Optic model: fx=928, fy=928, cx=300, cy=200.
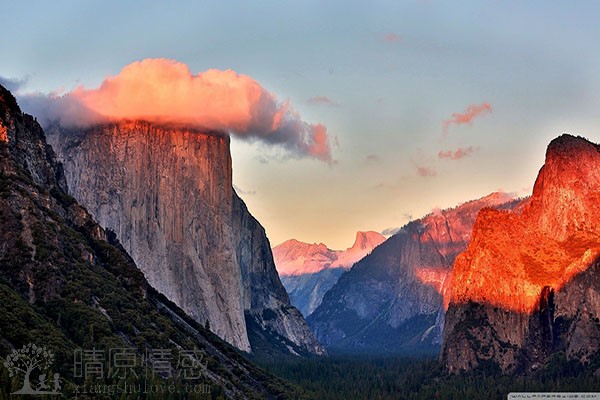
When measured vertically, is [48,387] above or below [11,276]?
below

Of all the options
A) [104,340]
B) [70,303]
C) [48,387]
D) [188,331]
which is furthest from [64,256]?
[48,387]

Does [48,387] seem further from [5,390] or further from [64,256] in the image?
[64,256]

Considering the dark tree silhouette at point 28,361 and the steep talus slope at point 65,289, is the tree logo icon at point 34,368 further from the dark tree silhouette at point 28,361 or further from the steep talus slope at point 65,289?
the steep talus slope at point 65,289

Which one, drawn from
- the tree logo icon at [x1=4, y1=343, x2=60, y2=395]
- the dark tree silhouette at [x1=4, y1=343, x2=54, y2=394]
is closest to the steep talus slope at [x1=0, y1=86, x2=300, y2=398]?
the tree logo icon at [x1=4, y1=343, x2=60, y2=395]

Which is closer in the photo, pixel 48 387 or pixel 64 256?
pixel 48 387

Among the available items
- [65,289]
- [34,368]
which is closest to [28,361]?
[34,368]

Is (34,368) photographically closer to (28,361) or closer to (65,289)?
(28,361)
